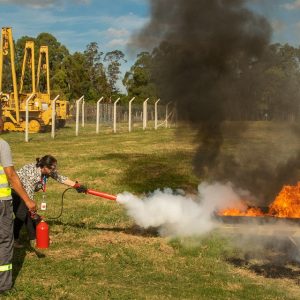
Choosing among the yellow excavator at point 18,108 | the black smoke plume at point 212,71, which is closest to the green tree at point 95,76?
the yellow excavator at point 18,108

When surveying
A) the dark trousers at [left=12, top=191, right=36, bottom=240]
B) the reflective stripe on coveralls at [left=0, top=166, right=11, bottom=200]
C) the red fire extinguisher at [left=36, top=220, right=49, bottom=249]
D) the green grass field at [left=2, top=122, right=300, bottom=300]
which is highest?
the reflective stripe on coveralls at [left=0, top=166, right=11, bottom=200]

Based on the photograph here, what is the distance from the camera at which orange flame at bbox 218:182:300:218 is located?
886 centimetres

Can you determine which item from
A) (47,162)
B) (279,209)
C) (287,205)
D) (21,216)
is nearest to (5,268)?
(21,216)

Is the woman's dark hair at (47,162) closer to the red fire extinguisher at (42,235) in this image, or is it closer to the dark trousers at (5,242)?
the red fire extinguisher at (42,235)

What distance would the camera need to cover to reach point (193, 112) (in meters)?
10.4

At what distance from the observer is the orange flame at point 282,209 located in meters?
8.86

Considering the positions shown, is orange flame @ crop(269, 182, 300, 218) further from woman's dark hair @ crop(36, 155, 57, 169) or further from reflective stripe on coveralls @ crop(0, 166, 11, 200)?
reflective stripe on coveralls @ crop(0, 166, 11, 200)

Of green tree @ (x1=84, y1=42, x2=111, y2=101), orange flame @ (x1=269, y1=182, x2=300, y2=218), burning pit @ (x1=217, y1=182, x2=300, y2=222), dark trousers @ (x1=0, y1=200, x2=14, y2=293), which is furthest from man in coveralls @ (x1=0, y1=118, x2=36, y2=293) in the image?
green tree @ (x1=84, y1=42, x2=111, y2=101)

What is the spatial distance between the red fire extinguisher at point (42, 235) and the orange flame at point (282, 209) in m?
3.10

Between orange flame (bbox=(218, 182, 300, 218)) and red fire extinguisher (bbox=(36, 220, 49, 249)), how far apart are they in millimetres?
3101

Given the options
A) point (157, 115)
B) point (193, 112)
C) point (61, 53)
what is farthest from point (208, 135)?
point (61, 53)

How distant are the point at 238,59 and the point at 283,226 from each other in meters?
3.64

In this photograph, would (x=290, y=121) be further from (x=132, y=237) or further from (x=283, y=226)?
(x=132, y=237)

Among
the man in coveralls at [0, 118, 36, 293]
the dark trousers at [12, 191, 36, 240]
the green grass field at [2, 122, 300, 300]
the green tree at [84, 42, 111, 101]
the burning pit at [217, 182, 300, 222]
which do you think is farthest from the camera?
the green tree at [84, 42, 111, 101]
